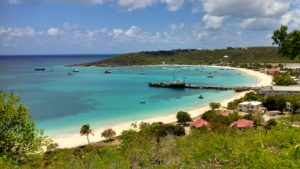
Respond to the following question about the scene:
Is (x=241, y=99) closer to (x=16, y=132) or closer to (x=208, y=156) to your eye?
(x=208, y=156)

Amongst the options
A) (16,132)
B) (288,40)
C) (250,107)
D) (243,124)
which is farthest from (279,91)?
(16,132)

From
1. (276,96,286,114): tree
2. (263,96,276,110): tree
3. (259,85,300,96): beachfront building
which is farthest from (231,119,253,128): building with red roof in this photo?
(259,85,300,96): beachfront building

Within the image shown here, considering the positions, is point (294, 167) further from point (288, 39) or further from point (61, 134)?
point (61, 134)

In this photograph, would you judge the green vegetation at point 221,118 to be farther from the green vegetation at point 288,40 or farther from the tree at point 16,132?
the tree at point 16,132

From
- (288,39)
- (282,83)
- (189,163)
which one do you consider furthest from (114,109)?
(189,163)

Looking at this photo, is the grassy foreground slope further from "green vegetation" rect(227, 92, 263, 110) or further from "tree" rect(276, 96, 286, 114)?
"green vegetation" rect(227, 92, 263, 110)

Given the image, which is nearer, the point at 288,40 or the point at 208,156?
the point at 208,156

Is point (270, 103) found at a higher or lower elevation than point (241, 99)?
higher
